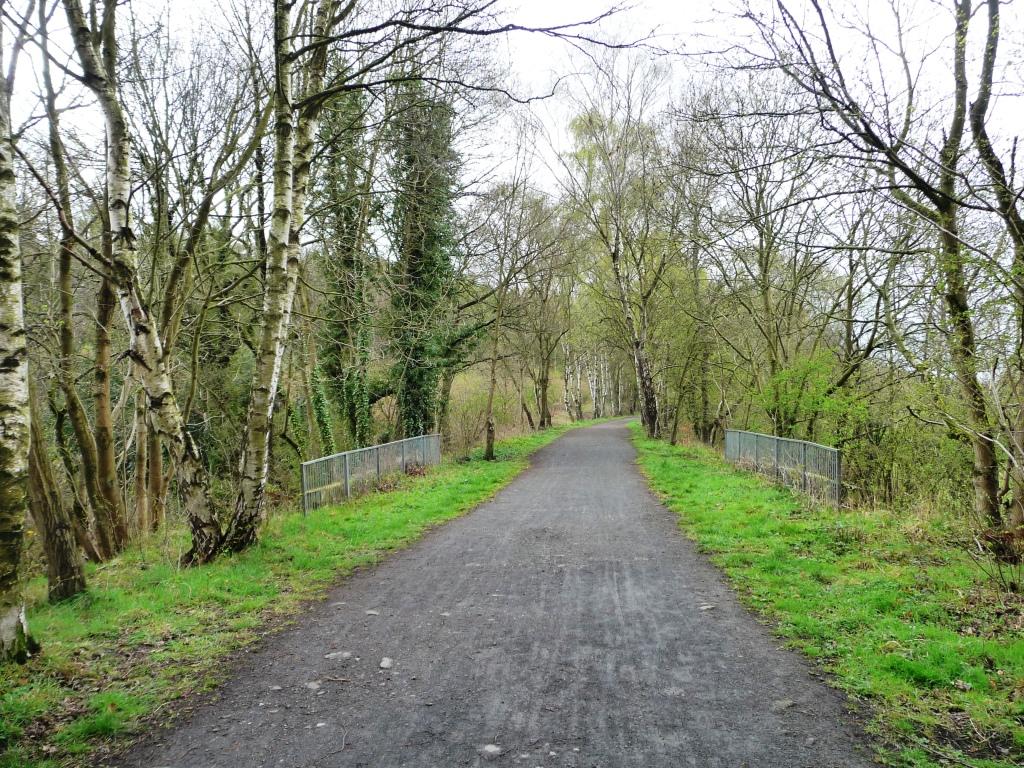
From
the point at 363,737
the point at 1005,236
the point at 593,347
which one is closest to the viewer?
the point at 363,737

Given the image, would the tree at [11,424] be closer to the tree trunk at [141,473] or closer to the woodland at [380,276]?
the woodland at [380,276]

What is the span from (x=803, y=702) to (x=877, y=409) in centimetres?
1045

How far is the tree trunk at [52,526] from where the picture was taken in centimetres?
520

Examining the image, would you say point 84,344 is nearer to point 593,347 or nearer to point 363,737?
point 363,737

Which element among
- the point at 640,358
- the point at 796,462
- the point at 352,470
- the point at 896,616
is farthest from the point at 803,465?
the point at 640,358

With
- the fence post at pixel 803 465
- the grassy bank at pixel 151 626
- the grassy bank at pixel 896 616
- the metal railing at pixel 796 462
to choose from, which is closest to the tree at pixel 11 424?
the grassy bank at pixel 151 626

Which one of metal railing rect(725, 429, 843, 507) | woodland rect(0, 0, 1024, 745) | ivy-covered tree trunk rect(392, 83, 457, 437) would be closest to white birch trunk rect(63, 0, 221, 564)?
woodland rect(0, 0, 1024, 745)

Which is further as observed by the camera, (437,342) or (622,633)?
(437,342)

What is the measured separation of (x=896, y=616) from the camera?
5.06 metres

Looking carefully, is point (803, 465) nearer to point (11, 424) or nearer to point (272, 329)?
point (272, 329)

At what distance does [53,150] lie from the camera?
7.85 m

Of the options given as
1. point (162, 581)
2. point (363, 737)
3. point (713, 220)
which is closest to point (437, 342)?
point (713, 220)

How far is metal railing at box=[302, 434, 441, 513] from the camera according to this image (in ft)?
34.3

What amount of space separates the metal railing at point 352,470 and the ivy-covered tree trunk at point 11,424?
5936 millimetres
